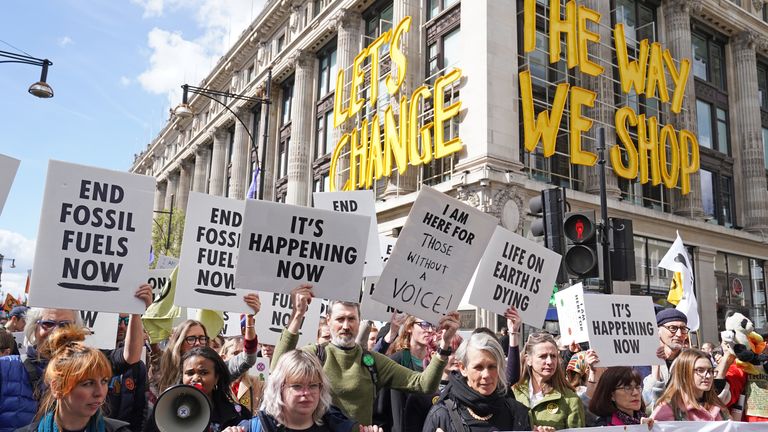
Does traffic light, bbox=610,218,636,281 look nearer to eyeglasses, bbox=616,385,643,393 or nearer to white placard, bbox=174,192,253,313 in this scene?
eyeglasses, bbox=616,385,643,393

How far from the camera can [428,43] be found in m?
25.1

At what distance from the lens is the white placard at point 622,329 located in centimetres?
596

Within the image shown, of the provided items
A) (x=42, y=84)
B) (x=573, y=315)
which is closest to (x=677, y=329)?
(x=573, y=315)

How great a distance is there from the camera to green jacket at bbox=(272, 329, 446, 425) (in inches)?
179

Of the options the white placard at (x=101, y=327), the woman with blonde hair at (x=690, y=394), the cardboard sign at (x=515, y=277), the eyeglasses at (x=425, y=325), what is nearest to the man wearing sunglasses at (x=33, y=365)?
the white placard at (x=101, y=327)

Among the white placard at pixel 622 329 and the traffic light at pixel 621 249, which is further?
the traffic light at pixel 621 249

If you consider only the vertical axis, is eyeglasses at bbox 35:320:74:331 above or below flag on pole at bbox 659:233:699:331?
below

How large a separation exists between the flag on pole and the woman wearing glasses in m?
4.55

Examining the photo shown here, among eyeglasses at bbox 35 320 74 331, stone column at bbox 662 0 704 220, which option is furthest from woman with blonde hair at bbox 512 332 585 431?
stone column at bbox 662 0 704 220

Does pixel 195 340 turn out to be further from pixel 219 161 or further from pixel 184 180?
pixel 184 180

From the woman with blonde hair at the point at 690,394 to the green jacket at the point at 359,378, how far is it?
2.00 meters

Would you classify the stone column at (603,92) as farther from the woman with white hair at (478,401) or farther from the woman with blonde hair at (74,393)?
the woman with blonde hair at (74,393)

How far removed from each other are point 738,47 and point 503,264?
31.2 metres

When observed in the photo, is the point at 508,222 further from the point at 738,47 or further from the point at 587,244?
the point at 738,47
